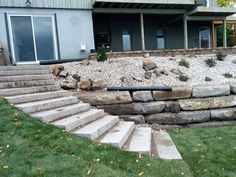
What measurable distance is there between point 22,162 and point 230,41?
61.3 ft

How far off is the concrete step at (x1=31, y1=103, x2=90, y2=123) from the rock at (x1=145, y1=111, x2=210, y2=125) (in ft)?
5.50

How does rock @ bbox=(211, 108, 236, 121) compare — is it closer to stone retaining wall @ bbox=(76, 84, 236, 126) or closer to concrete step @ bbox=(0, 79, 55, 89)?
stone retaining wall @ bbox=(76, 84, 236, 126)

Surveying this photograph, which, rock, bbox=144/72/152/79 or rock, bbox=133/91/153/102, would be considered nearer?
rock, bbox=133/91/153/102

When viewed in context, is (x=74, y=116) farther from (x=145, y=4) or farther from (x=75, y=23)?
(x=145, y=4)

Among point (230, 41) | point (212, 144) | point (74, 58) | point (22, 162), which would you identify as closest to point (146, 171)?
point (22, 162)

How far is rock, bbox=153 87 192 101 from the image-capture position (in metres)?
6.37

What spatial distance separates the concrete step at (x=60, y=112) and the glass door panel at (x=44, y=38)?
208 inches

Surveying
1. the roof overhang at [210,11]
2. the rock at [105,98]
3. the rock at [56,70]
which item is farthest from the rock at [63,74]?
the roof overhang at [210,11]

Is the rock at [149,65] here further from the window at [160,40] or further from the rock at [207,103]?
the window at [160,40]

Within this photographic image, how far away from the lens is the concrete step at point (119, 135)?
4089 mm

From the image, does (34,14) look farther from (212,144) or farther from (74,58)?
(212,144)

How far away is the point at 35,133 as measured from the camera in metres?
3.98

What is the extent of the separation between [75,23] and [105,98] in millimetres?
5882

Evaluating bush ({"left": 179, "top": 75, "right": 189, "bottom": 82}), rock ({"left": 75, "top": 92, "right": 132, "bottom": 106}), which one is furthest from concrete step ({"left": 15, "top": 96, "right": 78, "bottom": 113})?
bush ({"left": 179, "top": 75, "right": 189, "bottom": 82})
